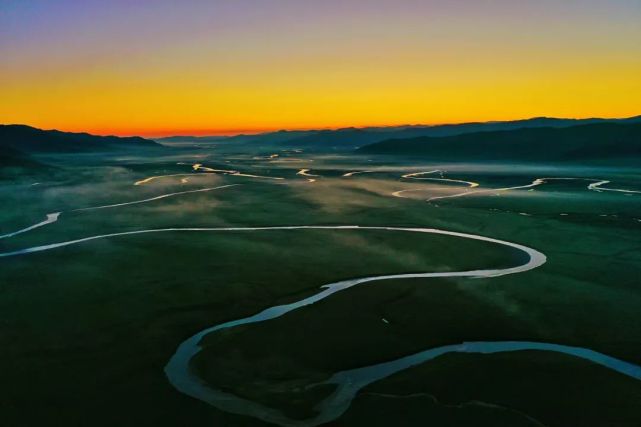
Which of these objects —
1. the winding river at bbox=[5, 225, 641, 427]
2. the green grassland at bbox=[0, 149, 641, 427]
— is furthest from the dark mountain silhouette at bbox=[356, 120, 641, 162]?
the winding river at bbox=[5, 225, 641, 427]

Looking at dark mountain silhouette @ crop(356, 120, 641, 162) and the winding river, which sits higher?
dark mountain silhouette @ crop(356, 120, 641, 162)

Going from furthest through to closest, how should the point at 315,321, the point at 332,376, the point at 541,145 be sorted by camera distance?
the point at 541,145 < the point at 315,321 < the point at 332,376

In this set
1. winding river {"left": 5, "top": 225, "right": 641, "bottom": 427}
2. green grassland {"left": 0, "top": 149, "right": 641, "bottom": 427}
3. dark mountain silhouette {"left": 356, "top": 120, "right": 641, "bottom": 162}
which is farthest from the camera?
dark mountain silhouette {"left": 356, "top": 120, "right": 641, "bottom": 162}

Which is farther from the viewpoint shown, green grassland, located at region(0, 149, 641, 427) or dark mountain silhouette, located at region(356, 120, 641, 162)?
dark mountain silhouette, located at region(356, 120, 641, 162)

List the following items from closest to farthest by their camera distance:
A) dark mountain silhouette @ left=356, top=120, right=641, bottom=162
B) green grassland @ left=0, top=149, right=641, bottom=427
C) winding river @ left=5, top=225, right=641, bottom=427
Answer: winding river @ left=5, top=225, right=641, bottom=427 → green grassland @ left=0, top=149, right=641, bottom=427 → dark mountain silhouette @ left=356, top=120, right=641, bottom=162

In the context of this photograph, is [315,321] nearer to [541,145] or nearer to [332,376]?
[332,376]

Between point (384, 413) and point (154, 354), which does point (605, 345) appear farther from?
point (154, 354)

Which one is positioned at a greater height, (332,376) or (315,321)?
(315,321)

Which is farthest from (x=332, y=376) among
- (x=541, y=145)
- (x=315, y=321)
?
(x=541, y=145)

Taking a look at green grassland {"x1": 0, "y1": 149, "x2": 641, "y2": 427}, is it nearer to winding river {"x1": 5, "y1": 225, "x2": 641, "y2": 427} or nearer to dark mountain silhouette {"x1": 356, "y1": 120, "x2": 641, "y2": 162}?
winding river {"x1": 5, "y1": 225, "x2": 641, "y2": 427}
